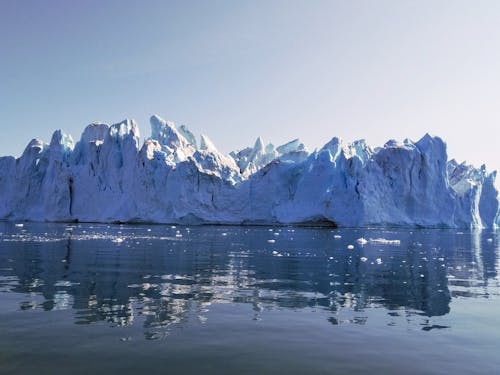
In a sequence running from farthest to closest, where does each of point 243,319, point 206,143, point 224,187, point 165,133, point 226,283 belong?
point 206,143 < point 165,133 < point 224,187 < point 226,283 < point 243,319

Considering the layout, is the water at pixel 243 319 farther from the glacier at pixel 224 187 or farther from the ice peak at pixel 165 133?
the ice peak at pixel 165 133

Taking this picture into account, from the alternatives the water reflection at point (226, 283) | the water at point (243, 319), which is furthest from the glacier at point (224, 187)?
the water at point (243, 319)

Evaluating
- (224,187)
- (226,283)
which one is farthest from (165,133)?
(226,283)

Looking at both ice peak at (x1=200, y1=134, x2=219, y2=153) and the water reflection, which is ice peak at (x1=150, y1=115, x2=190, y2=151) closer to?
ice peak at (x1=200, y1=134, x2=219, y2=153)

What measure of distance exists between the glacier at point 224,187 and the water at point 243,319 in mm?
46096

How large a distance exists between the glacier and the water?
4610 cm

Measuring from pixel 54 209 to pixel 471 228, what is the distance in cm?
6533

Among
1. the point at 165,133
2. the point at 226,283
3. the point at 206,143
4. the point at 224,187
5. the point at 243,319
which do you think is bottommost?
the point at 243,319

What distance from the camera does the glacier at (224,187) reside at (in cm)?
6306

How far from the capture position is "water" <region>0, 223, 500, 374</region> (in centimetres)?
651

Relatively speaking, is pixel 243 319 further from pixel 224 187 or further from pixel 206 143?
pixel 206 143

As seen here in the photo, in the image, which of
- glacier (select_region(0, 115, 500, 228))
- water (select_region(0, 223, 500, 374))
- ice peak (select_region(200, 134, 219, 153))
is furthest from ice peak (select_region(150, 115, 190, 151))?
water (select_region(0, 223, 500, 374))

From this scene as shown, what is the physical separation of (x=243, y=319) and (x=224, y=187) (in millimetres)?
60128

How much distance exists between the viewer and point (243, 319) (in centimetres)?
917
